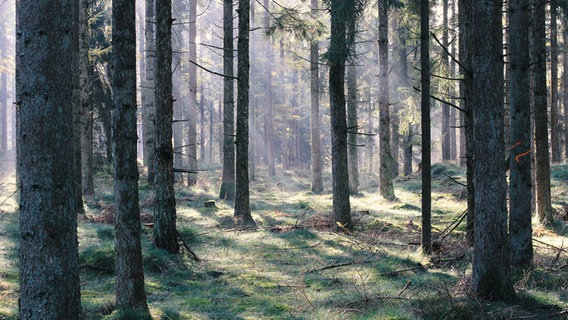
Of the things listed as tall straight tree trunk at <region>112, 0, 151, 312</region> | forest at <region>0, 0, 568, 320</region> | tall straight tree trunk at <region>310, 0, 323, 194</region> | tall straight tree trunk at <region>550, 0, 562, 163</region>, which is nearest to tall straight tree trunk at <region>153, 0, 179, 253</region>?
forest at <region>0, 0, 568, 320</region>

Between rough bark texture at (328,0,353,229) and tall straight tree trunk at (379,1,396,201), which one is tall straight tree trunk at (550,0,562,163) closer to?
tall straight tree trunk at (379,1,396,201)

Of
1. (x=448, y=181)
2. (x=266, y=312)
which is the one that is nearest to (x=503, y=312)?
(x=266, y=312)

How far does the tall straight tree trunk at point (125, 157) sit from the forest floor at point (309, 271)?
0.48 m

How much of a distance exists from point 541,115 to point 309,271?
6.63 m

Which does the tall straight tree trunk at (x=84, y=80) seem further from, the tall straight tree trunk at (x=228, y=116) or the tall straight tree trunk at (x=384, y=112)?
the tall straight tree trunk at (x=384, y=112)

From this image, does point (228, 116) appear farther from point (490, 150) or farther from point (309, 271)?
point (490, 150)

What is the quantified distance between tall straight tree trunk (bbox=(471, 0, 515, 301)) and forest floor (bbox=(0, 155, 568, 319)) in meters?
0.40

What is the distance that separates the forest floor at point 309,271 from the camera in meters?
6.15

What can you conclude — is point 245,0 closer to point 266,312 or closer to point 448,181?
point 266,312

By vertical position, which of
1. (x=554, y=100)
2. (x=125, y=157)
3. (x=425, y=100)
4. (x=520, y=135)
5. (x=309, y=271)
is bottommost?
(x=309, y=271)

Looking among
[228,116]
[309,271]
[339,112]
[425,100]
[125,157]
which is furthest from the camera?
[228,116]

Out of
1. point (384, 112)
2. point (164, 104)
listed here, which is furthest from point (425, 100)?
point (384, 112)

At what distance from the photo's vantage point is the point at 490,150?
6.12m

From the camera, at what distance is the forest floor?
6.15 meters
